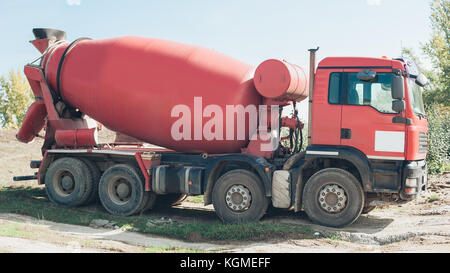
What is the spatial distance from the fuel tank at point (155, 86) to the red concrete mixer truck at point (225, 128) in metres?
0.02

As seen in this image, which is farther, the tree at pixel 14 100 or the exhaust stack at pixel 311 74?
the tree at pixel 14 100

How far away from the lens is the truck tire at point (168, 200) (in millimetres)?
10610

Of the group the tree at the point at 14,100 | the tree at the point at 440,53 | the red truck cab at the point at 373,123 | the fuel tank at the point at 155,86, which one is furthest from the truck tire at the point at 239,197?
the tree at the point at 14,100

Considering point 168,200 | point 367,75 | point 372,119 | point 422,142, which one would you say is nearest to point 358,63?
point 367,75

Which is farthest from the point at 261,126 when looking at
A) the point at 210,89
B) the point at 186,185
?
the point at 186,185

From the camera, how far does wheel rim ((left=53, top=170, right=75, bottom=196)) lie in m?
10.4

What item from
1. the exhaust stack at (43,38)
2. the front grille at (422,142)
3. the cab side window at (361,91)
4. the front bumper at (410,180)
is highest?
the exhaust stack at (43,38)

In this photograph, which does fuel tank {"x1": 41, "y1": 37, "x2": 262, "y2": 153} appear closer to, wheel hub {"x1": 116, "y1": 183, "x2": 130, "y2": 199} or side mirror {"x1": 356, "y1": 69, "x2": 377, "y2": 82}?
wheel hub {"x1": 116, "y1": 183, "x2": 130, "y2": 199}

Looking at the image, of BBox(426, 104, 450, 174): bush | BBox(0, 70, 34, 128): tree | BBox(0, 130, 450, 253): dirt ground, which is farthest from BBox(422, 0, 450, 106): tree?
BBox(0, 70, 34, 128): tree

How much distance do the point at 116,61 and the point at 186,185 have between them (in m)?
3.20

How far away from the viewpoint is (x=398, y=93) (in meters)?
7.33

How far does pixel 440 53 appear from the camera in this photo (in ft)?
92.9

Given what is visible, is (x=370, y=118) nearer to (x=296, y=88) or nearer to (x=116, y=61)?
(x=296, y=88)

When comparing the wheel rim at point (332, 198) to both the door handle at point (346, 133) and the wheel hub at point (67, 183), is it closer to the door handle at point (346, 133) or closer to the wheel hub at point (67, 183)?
the door handle at point (346, 133)
